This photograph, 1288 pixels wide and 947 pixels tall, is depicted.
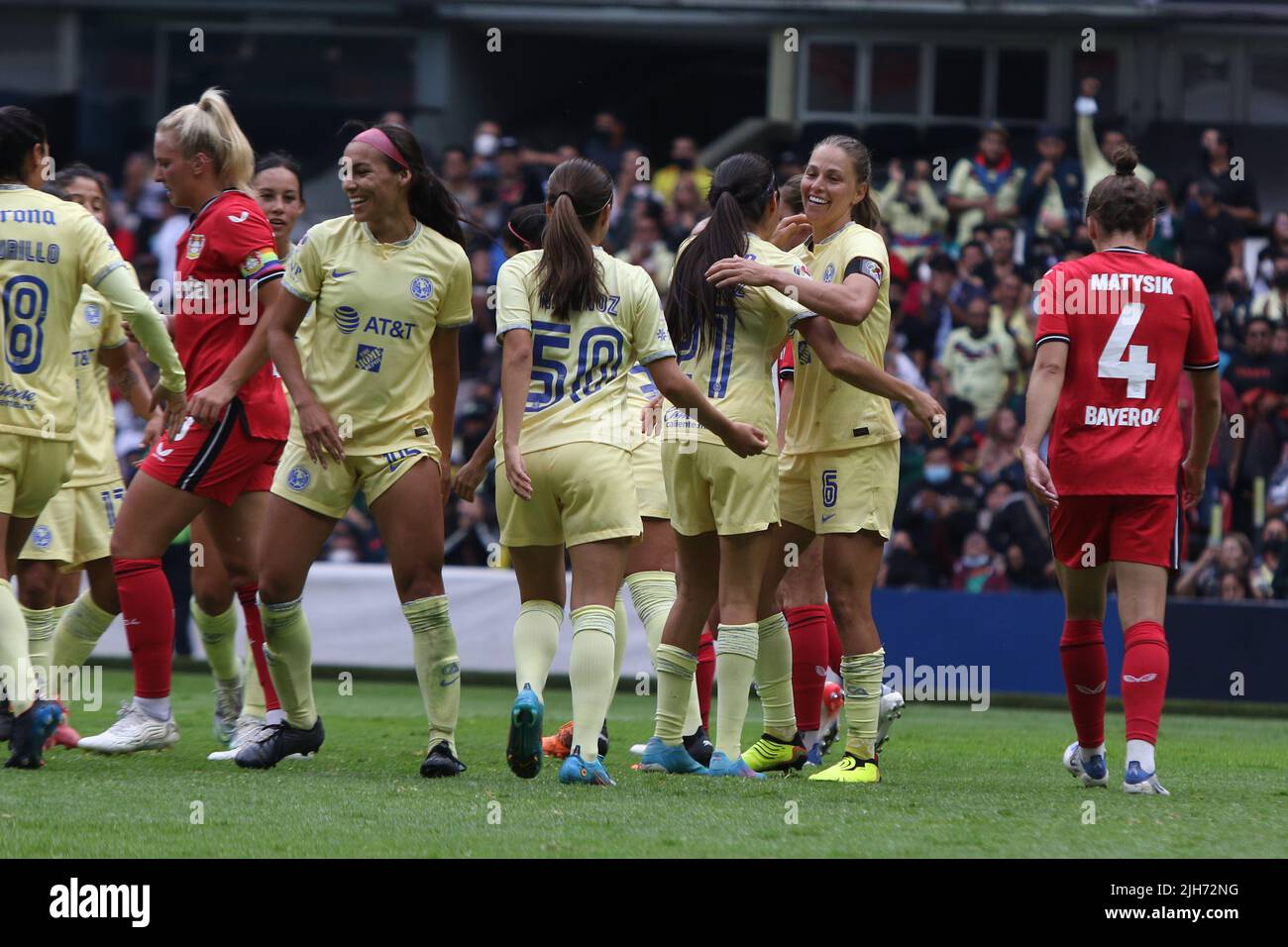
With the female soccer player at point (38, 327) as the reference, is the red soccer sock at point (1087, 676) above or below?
below

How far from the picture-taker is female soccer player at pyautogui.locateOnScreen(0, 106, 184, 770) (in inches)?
267

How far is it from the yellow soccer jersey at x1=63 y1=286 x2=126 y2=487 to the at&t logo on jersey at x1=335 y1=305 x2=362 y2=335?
1.95 metres

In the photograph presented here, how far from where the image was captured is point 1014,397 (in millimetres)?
15688

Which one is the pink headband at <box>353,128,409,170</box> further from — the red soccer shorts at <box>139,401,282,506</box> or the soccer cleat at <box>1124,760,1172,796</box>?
the soccer cleat at <box>1124,760,1172,796</box>

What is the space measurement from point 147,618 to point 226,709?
1.03 m

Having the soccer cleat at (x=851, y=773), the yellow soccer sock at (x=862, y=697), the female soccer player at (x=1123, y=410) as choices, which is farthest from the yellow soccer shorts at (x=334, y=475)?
the female soccer player at (x=1123, y=410)

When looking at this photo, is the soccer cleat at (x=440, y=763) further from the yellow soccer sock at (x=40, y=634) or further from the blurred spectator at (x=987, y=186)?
the blurred spectator at (x=987, y=186)

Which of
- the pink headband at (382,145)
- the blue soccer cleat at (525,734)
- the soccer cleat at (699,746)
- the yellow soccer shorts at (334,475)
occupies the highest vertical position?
the pink headband at (382,145)

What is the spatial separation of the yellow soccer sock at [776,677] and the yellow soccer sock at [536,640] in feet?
3.36

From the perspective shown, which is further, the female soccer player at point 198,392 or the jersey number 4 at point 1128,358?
the female soccer player at point 198,392

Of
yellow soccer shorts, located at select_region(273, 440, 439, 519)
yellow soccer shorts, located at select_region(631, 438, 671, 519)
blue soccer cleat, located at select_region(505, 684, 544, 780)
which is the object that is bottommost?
blue soccer cleat, located at select_region(505, 684, 544, 780)

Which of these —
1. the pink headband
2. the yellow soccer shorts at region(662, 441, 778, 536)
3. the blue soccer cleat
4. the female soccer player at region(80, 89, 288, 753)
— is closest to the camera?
the blue soccer cleat

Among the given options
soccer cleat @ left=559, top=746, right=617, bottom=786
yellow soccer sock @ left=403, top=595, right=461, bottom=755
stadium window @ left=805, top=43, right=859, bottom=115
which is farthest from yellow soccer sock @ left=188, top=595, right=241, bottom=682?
stadium window @ left=805, top=43, right=859, bottom=115

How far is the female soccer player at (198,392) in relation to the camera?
7.13 m
